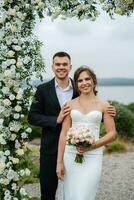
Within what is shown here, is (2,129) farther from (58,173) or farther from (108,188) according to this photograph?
(108,188)

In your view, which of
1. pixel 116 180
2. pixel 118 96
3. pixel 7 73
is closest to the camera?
pixel 7 73

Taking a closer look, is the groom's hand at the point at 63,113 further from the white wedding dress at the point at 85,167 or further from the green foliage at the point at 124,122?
the green foliage at the point at 124,122

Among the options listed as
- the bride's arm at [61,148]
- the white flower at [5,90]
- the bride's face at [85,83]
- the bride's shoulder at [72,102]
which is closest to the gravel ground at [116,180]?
the bride's arm at [61,148]

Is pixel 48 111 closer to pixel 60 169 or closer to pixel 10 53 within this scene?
pixel 60 169

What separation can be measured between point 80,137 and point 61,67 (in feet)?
2.40

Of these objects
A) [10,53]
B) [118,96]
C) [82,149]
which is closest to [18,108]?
[10,53]

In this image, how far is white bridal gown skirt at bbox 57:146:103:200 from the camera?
627cm

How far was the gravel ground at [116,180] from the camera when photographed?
33.4 ft

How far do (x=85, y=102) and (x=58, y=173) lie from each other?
75cm

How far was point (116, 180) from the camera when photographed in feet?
38.1

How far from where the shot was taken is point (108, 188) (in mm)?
10797

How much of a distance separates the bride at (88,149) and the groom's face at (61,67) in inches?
4.1

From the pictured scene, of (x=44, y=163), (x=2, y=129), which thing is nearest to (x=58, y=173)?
(x=44, y=163)

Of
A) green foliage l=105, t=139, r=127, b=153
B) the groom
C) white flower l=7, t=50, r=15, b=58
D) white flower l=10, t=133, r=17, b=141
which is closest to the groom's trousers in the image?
the groom
